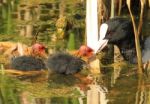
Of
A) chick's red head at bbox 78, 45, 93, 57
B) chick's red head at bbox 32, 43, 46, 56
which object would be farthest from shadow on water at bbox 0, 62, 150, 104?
chick's red head at bbox 32, 43, 46, 56

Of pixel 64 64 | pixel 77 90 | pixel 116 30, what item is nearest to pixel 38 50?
→ pixel 64 64

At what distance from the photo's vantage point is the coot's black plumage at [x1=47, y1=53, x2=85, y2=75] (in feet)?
19.5

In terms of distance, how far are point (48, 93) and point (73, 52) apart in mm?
1256

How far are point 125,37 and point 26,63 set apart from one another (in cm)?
104

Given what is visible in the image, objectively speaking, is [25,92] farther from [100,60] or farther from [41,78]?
[100,60]

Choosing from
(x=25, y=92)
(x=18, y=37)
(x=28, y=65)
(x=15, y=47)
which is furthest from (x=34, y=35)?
(x=25, y=92)

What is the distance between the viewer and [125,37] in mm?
6293

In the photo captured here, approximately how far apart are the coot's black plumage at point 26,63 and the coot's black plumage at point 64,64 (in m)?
0.12

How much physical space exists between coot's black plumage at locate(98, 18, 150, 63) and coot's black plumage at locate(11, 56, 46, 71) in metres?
0.74

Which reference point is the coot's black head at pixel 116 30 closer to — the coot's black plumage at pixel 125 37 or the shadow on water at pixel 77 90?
the coot's black plumage at pixel 125 37

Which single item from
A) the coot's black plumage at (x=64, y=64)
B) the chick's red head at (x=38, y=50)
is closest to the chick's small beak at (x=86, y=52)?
the coot's black plumage at (x=64, y=64)

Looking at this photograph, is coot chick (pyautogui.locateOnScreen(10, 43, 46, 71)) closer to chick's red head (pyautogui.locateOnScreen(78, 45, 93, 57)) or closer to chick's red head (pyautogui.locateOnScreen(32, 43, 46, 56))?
chick's red head (pyautogui.locateOnScreen(32, 43, 46, 56))

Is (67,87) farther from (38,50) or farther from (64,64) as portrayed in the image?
(38,50)

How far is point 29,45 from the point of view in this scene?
275 inches
